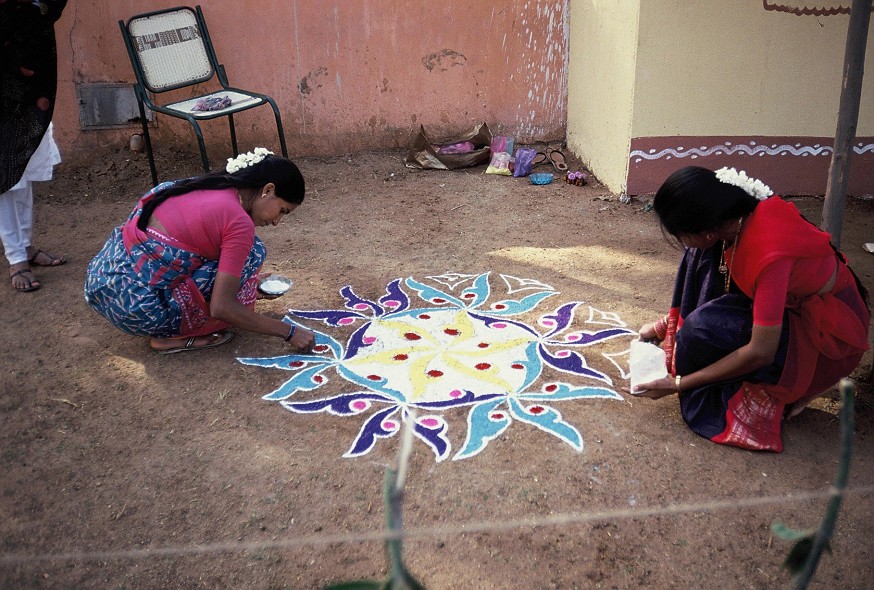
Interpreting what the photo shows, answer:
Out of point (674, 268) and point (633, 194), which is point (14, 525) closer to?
point (674, 268)

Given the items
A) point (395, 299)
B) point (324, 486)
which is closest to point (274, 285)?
point (395, 299)

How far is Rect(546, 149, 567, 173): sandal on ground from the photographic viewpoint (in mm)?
5395

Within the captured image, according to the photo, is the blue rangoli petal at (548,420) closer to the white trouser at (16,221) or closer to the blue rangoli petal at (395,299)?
the blue rangoli petal at (395,299)

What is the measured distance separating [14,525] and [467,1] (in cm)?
447

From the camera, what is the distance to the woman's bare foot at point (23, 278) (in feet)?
11.9

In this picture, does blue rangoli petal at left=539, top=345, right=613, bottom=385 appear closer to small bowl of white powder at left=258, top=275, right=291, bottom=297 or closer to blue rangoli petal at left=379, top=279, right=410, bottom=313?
blue rangoli petal at left=379, top=279, right=410, bottom=313

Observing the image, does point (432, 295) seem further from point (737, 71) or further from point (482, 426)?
point (737, 71)

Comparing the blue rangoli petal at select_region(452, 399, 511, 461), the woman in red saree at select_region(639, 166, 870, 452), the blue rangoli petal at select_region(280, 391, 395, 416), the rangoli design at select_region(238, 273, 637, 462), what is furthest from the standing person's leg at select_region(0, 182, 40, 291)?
the woman in red saree at select_region(639, 166, 870, 452)

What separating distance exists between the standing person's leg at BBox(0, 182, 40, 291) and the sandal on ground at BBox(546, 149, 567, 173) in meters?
3.33

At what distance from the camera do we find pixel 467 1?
5398mm

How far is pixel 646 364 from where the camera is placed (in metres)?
2.59

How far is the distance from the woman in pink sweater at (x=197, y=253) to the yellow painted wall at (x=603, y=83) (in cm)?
256

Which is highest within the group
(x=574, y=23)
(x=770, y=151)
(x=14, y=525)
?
(x=574, y=23)

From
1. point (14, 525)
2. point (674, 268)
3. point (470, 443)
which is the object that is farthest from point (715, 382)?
point (14, 525)
